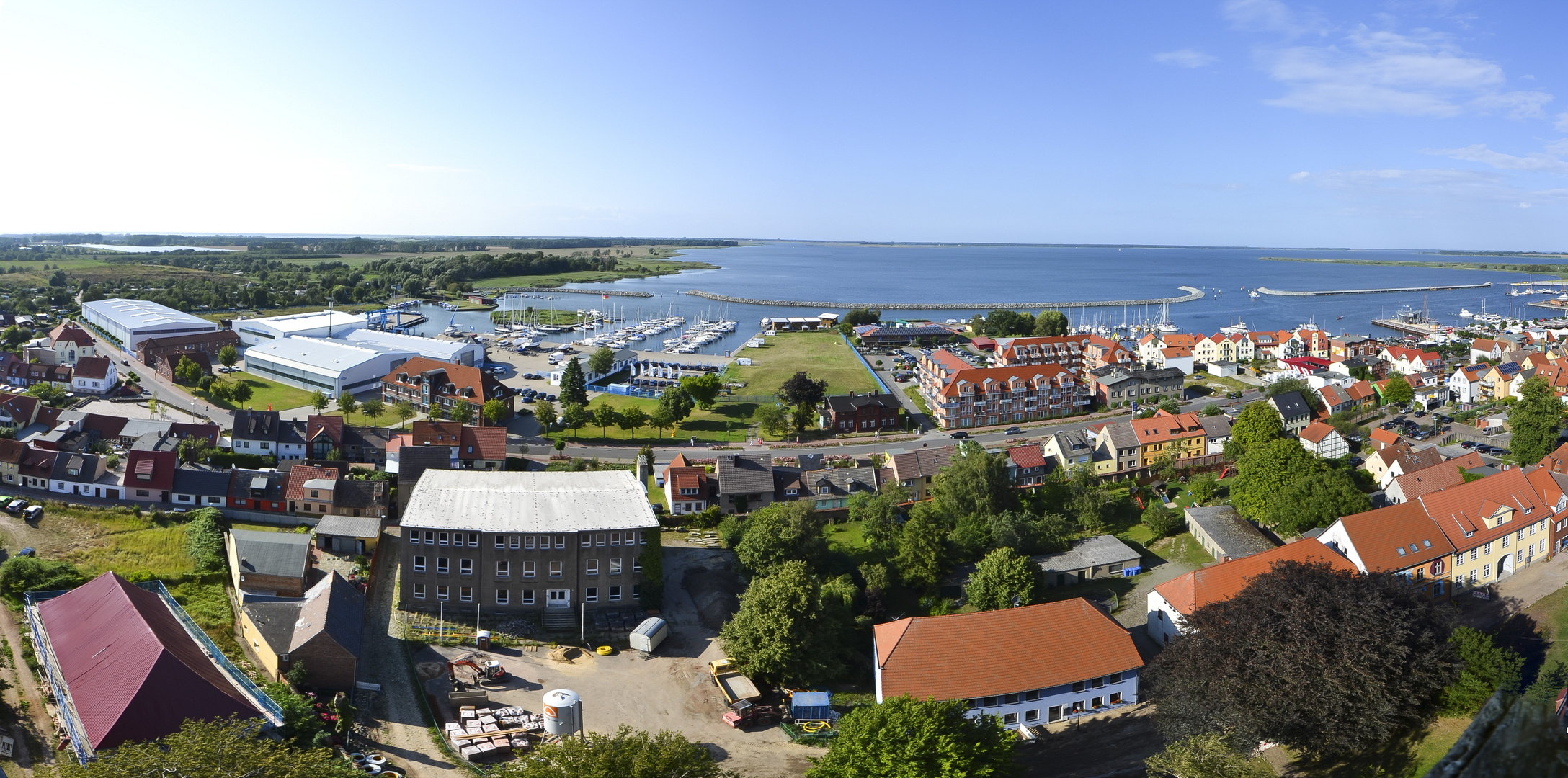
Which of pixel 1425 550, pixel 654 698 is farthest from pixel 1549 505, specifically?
pixel 654 698

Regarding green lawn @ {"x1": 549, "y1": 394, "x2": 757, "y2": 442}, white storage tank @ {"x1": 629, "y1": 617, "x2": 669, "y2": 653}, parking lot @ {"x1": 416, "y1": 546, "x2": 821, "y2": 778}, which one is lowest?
parking lot @ {"x1": 416, "y1": 546, "x2": 821, "y2": 778}

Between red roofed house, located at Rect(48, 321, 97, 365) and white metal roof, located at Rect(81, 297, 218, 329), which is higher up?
white metal roof, located at Rect(81, 297, 218, 329)

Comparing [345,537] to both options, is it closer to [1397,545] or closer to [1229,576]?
[1229,576]

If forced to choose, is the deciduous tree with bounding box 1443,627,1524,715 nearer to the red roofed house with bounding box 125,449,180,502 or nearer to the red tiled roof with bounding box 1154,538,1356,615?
the red tiled roof with bounding box 1154,538,1356,615

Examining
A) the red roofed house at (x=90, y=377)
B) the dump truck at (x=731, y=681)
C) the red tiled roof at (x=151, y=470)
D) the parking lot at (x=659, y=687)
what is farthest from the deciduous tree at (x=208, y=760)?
the red roofed house at (x=90, y=377)

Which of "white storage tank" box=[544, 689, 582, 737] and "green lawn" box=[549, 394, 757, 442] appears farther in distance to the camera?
"green lawn" box=[549, 394, 757, 442]

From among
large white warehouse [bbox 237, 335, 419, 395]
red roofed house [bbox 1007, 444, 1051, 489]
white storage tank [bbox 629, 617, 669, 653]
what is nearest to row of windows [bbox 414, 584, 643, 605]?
white storage tank [bbox 629, 617, 669, 653]

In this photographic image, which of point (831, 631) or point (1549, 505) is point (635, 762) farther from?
point (1549, 505)
